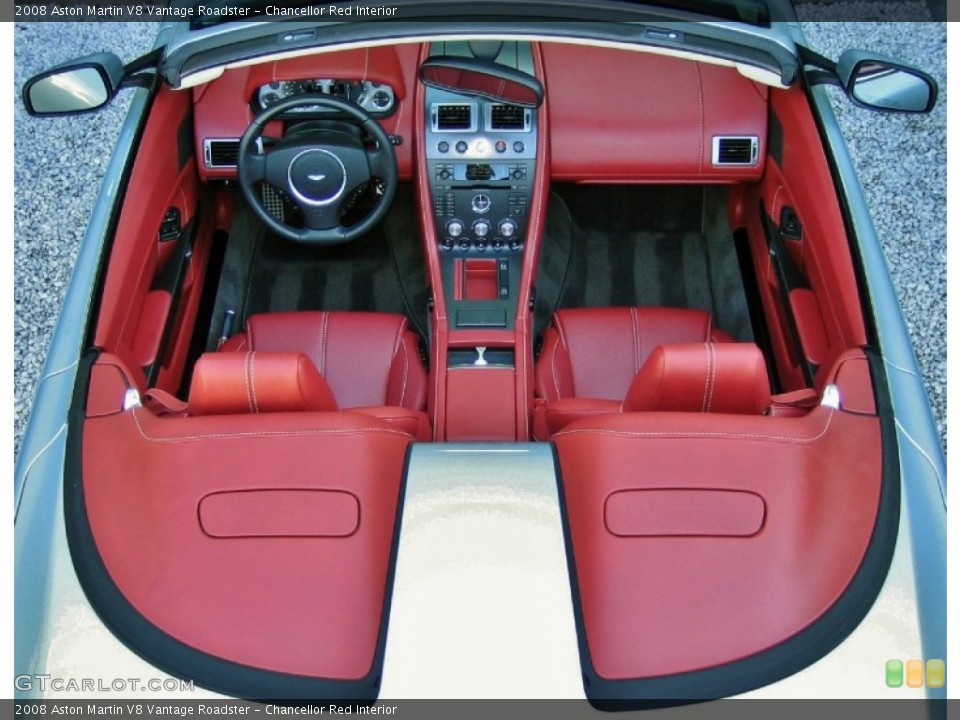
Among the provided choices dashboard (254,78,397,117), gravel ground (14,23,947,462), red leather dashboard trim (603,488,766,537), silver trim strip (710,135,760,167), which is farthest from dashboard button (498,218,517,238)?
gravel ground (14,23,947,462)

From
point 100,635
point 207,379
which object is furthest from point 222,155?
point 100,635

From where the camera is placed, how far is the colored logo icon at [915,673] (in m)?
1.96

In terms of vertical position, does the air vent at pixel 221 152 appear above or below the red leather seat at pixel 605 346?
above

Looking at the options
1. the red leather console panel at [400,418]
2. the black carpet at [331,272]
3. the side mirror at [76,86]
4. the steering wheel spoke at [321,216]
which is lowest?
the red leather console panel at [400,418]

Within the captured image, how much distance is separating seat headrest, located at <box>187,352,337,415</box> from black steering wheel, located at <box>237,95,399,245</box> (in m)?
1.07

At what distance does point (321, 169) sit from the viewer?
3.37 meters

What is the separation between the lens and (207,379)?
95.1 inches

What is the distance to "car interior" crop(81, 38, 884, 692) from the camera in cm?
210

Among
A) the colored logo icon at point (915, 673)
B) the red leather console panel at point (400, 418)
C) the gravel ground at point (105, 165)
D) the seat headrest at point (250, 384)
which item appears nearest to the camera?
the colored logo icon at point (915, 673)

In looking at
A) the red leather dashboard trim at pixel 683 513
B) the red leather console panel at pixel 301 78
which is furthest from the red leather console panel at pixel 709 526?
the red leather console panel at pixel 301 78

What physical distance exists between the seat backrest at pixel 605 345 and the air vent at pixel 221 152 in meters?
1.34

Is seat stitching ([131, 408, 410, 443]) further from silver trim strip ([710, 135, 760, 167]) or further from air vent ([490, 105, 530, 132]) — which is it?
silver trim strip ([710, 135, 760, 167])

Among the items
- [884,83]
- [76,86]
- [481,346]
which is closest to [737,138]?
[884,83]

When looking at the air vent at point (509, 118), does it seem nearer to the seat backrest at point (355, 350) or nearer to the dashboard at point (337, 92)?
the dashboard at point (337, 92)
